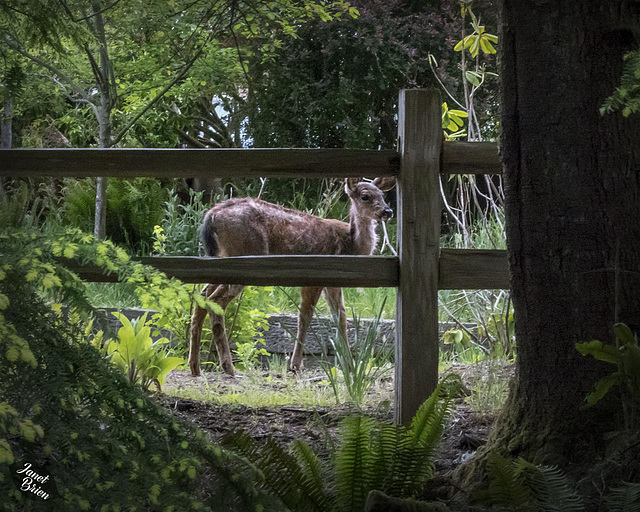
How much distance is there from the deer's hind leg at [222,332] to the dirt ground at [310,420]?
94cm

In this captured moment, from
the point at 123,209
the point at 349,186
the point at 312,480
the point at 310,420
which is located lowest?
the point at 310,420

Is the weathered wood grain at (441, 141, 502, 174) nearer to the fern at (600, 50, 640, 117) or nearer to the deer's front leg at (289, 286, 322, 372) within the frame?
the fern at (600, 50, 640, 117)

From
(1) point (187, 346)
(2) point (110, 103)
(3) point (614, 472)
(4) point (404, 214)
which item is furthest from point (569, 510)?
(2) point (110, 103)

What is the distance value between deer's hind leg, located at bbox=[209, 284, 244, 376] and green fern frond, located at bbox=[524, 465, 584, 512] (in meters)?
3.45

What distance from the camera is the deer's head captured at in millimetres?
5031

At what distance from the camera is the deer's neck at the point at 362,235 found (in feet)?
17.0

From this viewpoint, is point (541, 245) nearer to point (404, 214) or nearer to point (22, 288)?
point (404, 214)

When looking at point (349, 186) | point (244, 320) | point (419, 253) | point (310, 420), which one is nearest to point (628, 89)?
point (419, 253)

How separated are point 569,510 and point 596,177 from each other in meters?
1.00

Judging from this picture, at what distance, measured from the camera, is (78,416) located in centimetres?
139

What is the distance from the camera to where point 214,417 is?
11.9ft

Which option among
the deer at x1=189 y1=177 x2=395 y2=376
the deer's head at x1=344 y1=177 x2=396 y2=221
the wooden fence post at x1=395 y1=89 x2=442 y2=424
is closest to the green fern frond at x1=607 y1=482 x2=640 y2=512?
the wooden fence post at x1=395 y1=89 x2=442 y2=424

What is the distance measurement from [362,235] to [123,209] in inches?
232

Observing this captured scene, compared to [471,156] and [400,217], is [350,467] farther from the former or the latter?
[471,156]
